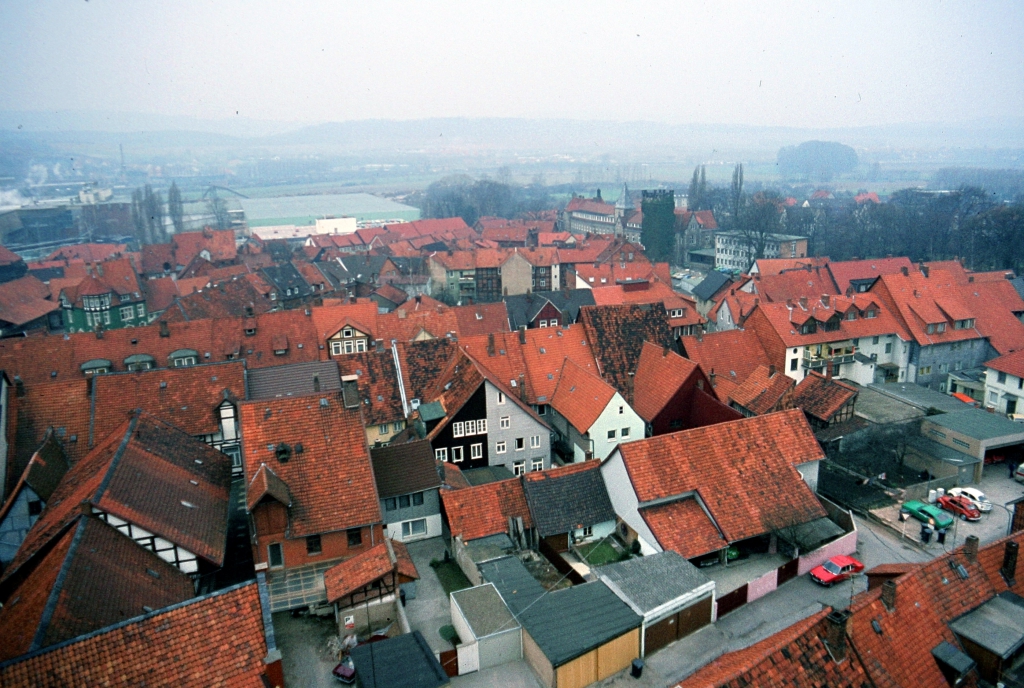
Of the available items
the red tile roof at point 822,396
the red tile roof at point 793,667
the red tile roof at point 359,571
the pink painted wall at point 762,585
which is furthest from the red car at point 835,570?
the red tile roof at point 359,571

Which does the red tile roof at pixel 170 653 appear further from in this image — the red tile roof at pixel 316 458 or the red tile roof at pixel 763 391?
the red tile roof at pixel 763 391

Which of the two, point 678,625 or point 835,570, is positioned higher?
point 678,625

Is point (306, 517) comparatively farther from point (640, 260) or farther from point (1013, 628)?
point (640, 260)

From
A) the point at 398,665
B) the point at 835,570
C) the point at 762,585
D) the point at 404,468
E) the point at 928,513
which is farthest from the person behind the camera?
the point at 928,513

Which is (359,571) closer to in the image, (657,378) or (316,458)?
(316,458)

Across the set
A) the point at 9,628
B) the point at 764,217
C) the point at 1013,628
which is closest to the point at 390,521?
the point at 9,628

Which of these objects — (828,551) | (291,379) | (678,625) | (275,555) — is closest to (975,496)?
(828,551)

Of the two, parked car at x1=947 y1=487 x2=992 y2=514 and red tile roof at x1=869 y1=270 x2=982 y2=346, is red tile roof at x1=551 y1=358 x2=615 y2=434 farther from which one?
red tile roof at x1=869 y1=270 x2=982 y2=346

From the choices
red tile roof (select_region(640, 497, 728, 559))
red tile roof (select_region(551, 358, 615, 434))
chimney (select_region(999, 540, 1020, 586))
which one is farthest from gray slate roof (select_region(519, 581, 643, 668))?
red tile roof (select_region(551, 358, 615, 434))

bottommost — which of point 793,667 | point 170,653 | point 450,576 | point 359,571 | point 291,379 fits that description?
point 450,576
